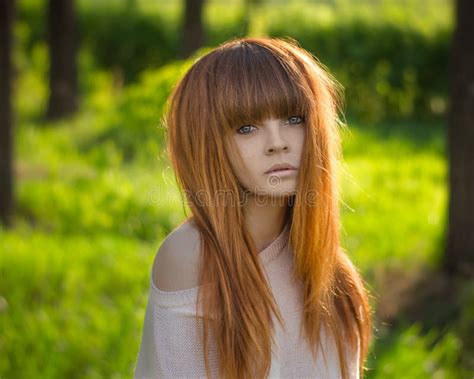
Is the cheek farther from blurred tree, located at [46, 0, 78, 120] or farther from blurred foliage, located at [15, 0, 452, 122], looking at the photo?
blurred tree, located at [46, 0, 78, 120]

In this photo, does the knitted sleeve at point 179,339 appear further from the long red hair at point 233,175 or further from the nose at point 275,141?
the nose at point 275,141

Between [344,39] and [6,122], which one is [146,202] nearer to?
[6,122]

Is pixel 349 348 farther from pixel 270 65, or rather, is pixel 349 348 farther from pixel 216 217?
pixel 270 65

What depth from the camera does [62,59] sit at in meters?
12.0

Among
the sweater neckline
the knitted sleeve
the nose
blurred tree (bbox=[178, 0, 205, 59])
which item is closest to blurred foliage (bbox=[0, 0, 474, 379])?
the sweater neckline

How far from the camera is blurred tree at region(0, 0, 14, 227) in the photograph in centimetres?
639

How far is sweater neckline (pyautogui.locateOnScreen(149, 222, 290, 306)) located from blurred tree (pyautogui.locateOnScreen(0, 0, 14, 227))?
4776 mm

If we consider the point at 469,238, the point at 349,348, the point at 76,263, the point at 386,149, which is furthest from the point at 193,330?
the point at 386,149

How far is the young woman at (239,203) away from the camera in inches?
71.1

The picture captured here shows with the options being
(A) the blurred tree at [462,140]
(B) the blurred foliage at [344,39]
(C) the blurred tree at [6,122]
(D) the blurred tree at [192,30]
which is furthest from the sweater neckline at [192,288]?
(B) the blurred foliage at [344,39]

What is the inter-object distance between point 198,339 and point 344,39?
12199 millimetres

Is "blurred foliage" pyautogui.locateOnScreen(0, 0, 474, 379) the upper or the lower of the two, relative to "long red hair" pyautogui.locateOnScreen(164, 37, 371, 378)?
lower

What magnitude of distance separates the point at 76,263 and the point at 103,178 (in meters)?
1.61

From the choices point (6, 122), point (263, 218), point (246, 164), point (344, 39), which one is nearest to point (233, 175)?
Answer: point (246, 164)
